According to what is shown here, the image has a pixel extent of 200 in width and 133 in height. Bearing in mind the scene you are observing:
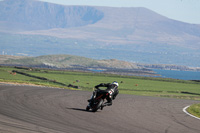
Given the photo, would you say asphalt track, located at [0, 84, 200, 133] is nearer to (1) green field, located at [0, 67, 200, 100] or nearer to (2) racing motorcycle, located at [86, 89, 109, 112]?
Answer: (2) racing motorcycle, located at [86, 89, 109, 112]

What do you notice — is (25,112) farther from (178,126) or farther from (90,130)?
(178,126)

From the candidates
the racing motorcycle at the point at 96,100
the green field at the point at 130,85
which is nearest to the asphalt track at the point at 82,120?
the racing motorcycle at the point at 96,100

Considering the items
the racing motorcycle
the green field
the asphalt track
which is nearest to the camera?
the asphalt track

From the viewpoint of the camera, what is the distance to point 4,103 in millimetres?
23094

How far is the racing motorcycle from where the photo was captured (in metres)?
23.3

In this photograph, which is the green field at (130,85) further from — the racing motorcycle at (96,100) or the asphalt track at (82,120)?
the asphalt track at (82,120)

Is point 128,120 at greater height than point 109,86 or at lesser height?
lesser

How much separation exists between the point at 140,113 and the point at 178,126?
179 inches

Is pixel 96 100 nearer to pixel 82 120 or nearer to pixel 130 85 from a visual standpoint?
pixel 82 120

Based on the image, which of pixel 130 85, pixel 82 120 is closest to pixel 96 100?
pixel 82 120

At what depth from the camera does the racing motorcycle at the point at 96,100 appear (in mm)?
23284

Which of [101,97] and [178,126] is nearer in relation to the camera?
[178,126]

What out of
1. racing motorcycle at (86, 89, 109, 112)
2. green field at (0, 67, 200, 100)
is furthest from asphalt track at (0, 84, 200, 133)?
green field at (0, 67, 200, 100)

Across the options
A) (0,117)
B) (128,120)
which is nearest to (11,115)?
(0,117)
